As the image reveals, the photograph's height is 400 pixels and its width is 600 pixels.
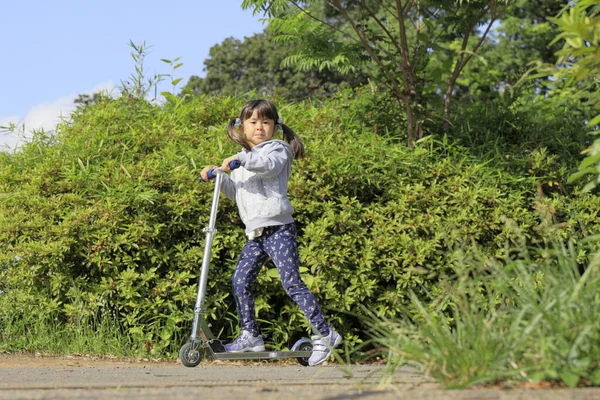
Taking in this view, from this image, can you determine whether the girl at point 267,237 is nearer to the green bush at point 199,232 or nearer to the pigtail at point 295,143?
the pigtail at point 295,143

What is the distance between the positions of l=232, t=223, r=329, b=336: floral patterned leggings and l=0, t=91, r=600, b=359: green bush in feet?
1.80

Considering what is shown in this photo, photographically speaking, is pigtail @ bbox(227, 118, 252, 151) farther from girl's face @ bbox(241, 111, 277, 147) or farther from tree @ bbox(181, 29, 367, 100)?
tree @ bbox(181, 29, 367, 100)

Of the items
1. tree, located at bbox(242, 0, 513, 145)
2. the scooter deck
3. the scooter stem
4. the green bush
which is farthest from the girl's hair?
tree, located at bbox(242, 0, 513, 145)

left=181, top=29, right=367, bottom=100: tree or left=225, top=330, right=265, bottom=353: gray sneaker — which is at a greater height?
left=181, top=29, right=367, bottom=100: tree

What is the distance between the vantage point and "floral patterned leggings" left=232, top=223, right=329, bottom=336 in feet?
17.7

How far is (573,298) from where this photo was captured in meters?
3.07

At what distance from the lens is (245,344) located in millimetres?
5449

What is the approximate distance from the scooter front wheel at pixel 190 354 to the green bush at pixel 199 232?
0.82 m

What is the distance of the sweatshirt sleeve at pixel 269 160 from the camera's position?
520cm

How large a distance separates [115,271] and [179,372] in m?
1.64

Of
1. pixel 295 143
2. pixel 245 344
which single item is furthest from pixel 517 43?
pixel 245 344

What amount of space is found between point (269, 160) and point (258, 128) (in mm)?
480

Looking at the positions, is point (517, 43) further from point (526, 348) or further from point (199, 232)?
point (526, 348)

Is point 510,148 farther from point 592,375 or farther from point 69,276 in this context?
point 592,375
